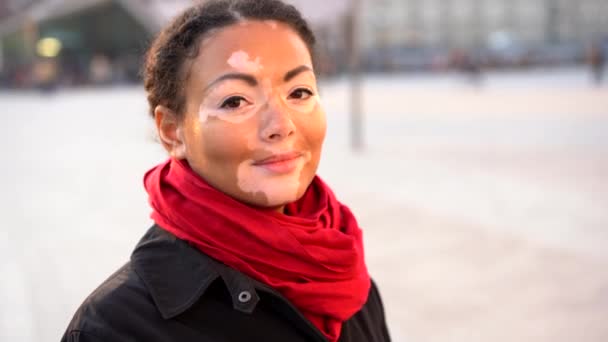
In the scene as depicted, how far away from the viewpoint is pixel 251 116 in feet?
4.82

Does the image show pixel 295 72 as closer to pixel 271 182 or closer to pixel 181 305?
pixel 271 182

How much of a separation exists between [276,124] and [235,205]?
0.19 metres

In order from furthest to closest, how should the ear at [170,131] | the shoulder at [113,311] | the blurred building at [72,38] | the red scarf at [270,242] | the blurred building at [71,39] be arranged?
the blurred building at [72,38] → the blurred building at [71,39] → the ear at [170,131] → the red scarf at [270,242] → the shoulder at [113,311]

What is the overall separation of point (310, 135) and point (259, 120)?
0.42 feet

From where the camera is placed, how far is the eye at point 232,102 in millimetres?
1459

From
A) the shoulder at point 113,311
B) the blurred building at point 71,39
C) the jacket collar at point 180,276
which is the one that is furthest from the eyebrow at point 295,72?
the blurred building at point 71,39

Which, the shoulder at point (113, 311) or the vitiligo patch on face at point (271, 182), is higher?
the vitiligo patch on face at point (271, 182)

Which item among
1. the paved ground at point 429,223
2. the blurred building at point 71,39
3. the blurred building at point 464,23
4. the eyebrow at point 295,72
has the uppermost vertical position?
the blurred building at point 464,23

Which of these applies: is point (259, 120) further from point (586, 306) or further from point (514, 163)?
point (514, 163)

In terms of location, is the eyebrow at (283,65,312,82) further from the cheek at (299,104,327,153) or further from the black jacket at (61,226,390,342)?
the black jacket at (61,226,390,342)

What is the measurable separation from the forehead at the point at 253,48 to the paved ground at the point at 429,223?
1.62ft

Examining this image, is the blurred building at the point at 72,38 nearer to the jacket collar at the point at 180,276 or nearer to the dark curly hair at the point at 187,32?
the dark curly hair at the point at 187,32

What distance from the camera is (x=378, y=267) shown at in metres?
4.92

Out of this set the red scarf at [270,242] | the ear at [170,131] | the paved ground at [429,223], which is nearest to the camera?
the red scarf at [270,242]
